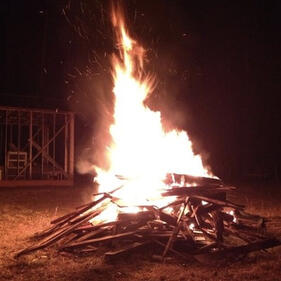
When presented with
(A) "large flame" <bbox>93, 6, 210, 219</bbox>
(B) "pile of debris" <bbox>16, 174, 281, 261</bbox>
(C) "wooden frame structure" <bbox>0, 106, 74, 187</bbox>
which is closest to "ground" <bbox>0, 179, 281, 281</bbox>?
(B) "pile of debris" <bbox>16, 174, 281, 261</bbox>

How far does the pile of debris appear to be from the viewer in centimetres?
675

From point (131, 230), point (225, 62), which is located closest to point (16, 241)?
point (131, 230)

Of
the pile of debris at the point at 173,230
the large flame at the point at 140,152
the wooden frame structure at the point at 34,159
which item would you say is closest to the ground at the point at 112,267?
the pile of debris at the point at 173,230

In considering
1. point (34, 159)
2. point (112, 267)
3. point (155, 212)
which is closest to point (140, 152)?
point (155, 212)

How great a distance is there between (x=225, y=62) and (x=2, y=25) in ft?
43.7

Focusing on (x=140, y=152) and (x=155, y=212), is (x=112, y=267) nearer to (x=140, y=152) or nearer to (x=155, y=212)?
(x=155, y=212)

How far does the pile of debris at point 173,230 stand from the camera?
6.75 m

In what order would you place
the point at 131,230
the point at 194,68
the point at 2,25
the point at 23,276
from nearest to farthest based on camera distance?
the point at 23,276, the point at 131,230, the point at 194,68, the point at 2,25

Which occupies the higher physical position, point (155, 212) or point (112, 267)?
point (155, 212)

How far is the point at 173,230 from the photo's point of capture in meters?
7.05

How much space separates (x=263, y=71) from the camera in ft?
69.1

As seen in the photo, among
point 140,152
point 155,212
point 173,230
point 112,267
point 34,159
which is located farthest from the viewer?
point 34,159

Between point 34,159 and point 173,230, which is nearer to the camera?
point 173,230

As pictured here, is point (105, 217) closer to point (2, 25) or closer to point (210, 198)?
point (210, 198)
